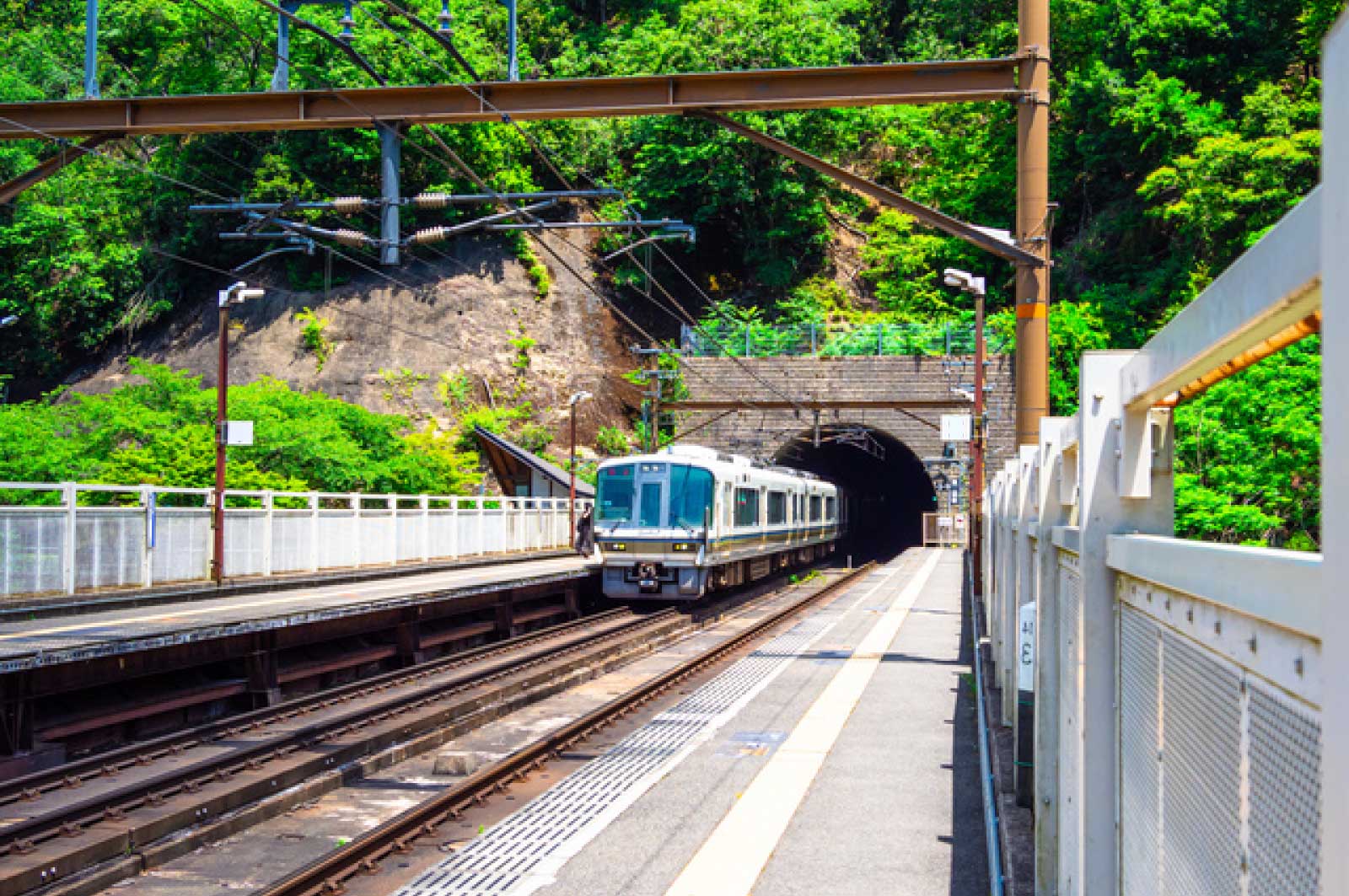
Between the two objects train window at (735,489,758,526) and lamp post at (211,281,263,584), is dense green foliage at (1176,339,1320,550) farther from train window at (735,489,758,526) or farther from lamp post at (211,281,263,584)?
lamp post at (211,281,263,584)

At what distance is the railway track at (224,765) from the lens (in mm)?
8406

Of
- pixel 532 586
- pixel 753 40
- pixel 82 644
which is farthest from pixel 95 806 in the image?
pixel 753 40

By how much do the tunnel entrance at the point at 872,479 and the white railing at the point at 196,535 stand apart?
1854cm

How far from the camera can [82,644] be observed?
39.4 feet

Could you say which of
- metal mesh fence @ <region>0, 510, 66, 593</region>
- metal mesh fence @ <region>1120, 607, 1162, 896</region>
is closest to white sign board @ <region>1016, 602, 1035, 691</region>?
metal mesh fence @ <region>1120, 607, 1162, 896</region>

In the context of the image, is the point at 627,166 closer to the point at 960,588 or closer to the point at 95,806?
the point at 960,588

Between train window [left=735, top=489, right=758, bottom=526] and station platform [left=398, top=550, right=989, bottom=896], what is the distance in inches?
445

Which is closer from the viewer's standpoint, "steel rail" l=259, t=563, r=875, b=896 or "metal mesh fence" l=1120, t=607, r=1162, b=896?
"metal mesh fence" l=1120, t=607, r=1162, b=896

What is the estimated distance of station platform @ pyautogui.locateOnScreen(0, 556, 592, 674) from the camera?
12.1 metres

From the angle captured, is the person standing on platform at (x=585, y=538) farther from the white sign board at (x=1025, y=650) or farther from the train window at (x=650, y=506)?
the white sign board at (x=1025, y=650)

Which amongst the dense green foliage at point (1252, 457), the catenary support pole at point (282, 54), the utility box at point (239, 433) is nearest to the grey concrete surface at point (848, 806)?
the catenary support pole at point (282, 54)

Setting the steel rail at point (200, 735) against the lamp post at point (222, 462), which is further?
the lamp post at point (222, 462)

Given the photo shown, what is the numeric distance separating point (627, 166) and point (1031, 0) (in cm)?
4655

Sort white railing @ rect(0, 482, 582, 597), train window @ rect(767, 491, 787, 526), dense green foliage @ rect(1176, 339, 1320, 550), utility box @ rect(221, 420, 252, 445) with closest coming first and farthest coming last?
white railing @ rect(0, 482, 582, 597)
utility box @ rect(221, 420, 252, 445)
dense green foliage @ rect(1176, 339, 1320, 550)
train window @ rect(767, 491, 787, 526)
